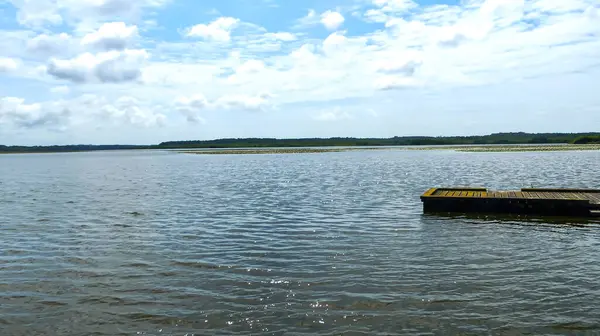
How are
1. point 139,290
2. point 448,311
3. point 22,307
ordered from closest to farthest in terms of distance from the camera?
point 448,311 → point 22,307 → point 139,290

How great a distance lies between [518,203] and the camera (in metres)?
24.5

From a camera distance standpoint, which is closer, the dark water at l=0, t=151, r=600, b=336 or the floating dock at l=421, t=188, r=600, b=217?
the dark water at l=0, t=151, r=600, b=336

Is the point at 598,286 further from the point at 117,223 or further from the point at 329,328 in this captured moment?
the point at 117,223

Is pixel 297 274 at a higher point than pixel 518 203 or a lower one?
lower

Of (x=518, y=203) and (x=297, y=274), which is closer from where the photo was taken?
(x=297, y=274)

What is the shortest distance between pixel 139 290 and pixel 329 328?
18.5ft

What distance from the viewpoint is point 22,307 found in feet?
38.5

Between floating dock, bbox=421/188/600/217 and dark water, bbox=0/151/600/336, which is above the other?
floating dock, bbox=421/188/600/217

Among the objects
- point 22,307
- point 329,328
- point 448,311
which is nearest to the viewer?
point 329,328

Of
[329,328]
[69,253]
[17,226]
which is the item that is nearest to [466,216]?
[329,328]

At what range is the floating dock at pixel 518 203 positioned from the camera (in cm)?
2345

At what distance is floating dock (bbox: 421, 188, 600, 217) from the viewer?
2345 centimetres

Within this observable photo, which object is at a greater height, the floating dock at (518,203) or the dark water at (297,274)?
the floating dock at (518,203)

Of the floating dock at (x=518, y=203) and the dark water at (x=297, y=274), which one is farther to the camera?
the floating dock at (x=518, y=203)
